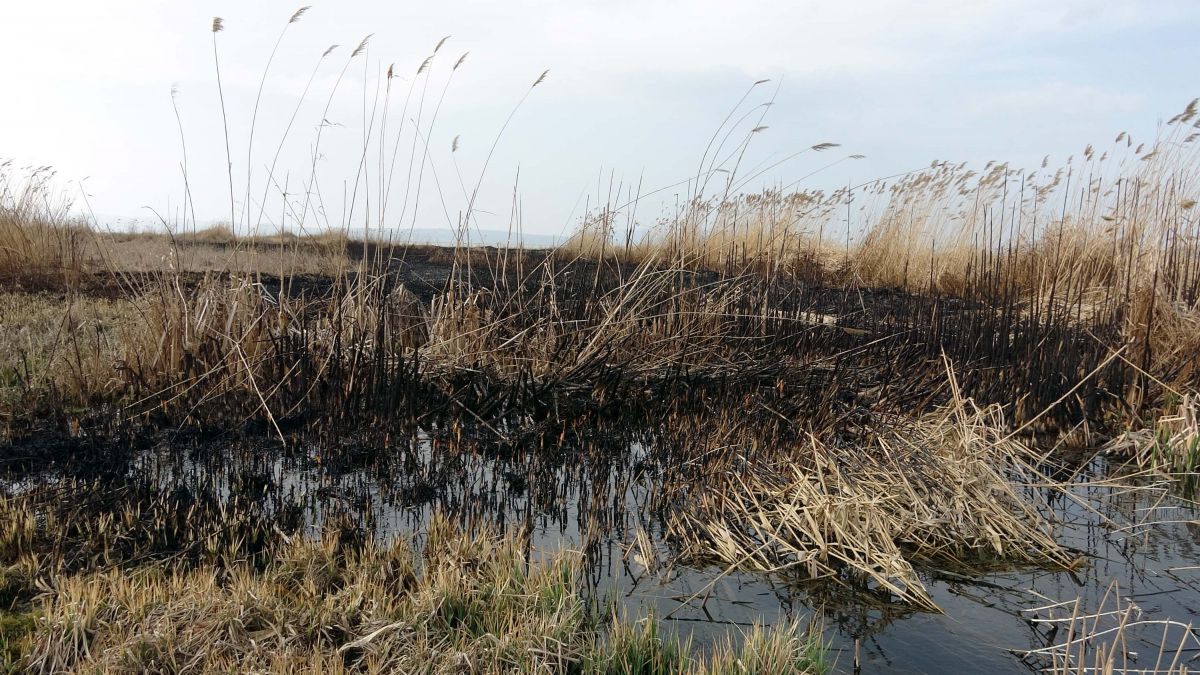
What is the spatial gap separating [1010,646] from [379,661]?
5.48ft

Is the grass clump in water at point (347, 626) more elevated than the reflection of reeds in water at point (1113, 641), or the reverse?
the grass clump in water at point (347, 626)

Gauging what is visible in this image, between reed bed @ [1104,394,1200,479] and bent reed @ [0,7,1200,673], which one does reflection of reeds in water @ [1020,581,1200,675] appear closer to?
bent reed @ [0,7,1200,673]

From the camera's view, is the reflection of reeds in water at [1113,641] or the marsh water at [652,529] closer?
the reflection of reeds in water at [1113,641]

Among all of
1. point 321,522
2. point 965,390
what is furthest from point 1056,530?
point 321,522

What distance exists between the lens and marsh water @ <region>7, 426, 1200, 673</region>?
216 centimetres

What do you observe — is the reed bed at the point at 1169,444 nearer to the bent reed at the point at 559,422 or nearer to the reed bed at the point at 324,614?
the bent reed at the point at 559,422

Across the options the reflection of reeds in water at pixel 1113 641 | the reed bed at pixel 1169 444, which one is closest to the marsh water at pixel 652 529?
the reflection of reeds in water at pixel 1113 641

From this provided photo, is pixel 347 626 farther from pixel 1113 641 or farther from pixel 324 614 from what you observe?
pixel 1113 641

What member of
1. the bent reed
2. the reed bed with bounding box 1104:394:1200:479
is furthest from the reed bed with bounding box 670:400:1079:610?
the reed bed with bounding box 1104:394:1200:479

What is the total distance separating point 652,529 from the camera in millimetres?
2799

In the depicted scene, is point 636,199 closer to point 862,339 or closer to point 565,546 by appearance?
point 862,339

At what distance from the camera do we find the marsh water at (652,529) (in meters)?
2.16

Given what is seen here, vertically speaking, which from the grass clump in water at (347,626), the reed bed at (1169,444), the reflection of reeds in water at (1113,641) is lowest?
the reflection of reeds in water at (1113,641)

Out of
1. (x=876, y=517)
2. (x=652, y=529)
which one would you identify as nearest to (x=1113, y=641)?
(x=876, y=517)
